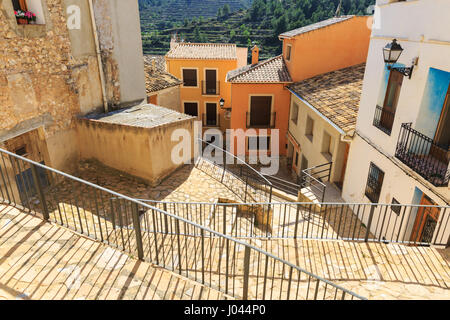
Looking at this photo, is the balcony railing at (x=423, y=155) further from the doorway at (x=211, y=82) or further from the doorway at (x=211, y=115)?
the doorway at (x=211, y=115)

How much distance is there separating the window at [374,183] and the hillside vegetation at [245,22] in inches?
1385

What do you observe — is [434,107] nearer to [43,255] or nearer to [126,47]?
[43,255]

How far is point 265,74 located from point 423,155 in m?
11.1

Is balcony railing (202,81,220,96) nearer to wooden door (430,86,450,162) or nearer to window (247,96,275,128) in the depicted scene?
window (247,96,275,128)

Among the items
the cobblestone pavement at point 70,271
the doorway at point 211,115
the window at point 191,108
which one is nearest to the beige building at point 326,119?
the cobblestone pavement at point 70,271

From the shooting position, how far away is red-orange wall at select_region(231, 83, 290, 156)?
55.6ft

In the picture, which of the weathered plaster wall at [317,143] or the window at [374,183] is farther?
the weathered plaster wall at [317,143]

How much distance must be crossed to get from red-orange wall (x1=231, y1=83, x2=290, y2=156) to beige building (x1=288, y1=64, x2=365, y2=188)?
0.49m

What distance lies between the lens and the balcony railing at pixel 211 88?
25.2 metres

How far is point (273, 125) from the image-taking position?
17.8 m

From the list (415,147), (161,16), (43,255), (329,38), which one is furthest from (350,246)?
(161,16)

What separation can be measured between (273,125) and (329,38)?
536 centimetres

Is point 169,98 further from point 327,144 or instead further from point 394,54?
point 394,54

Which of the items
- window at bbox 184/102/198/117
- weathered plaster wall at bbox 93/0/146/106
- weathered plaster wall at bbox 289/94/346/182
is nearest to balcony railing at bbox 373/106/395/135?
weathered plaster wall at bbox 289/94/346/182
